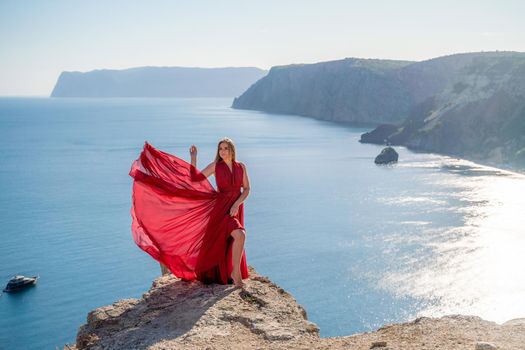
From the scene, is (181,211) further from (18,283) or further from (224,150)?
(18,283)

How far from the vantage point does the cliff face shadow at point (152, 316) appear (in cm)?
692

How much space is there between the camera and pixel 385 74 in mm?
192250

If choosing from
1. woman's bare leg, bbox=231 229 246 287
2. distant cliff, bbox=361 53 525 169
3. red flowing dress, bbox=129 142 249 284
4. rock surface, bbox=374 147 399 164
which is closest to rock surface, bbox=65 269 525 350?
woman's bare leg, bbox=231 229 246 287

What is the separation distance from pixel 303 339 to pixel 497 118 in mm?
115738

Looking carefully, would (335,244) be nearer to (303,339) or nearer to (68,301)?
(68,301)

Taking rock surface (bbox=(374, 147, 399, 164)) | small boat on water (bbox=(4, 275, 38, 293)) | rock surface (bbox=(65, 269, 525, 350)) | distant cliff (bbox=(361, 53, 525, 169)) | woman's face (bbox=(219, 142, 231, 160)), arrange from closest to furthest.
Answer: rock surface (bbox=(65, 269, 525, 350)) < woman's face (bbox=(219, 142, 231, 160)) < small boat on water (bbox=(4, 275, 38, 293)) < rock surface (bbox=(374, 147, 399, 164)) < distant cliff (bbox=(361, 53, 525, 169))

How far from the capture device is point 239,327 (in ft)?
23.5

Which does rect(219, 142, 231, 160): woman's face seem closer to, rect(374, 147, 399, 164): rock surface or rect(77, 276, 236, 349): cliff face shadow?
rect(77, 276, 236, 349): cliff face shadow

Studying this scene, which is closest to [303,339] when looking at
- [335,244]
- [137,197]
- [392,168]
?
[137,197]

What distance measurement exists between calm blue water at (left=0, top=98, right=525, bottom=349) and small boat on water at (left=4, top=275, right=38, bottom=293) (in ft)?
2.25

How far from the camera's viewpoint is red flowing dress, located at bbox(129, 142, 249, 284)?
8703 mm

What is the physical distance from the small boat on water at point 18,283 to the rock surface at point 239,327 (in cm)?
3750

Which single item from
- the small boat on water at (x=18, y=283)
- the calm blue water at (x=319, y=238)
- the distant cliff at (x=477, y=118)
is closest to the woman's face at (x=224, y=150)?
the calm blue water at (x=319, y=238)

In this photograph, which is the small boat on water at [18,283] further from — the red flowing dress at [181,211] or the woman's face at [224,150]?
the woman's face at [224,150]
